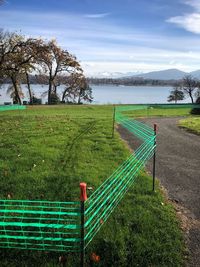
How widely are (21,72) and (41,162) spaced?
1528 inches

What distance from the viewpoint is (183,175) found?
372 inches

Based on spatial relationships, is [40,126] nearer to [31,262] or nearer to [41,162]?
[41,162]

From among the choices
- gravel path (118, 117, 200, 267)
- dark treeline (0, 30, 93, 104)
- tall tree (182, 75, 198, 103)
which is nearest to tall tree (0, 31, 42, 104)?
dark treeline (0, 30, 93, 104)

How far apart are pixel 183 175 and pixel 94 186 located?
2.98m

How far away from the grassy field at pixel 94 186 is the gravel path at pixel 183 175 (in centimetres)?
26

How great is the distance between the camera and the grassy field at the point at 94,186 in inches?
202

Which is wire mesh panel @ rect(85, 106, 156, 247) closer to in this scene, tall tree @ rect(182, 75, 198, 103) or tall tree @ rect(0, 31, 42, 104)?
tall tree @ rect(0, 31, 42, 104)

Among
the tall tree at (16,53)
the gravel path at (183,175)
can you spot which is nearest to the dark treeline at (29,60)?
the tall tree at (16,53)

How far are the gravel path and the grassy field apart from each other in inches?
10.1

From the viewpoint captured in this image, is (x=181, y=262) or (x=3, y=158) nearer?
(x=181, y=262)

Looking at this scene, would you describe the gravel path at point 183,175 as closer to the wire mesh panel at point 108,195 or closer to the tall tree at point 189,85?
the wire mesh panel at point 108,195

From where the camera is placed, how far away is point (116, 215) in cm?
632

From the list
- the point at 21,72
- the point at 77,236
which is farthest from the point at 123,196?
the point at 21,72

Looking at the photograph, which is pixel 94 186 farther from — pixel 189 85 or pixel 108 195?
pixel 189 85
